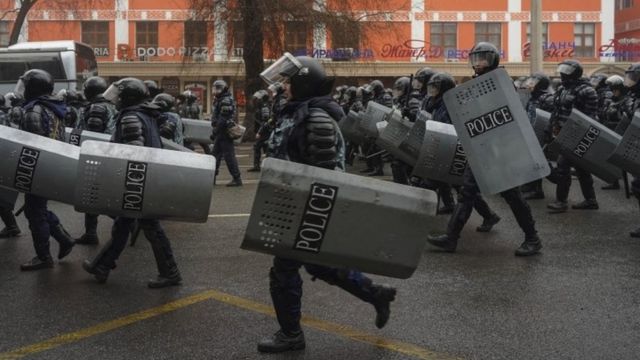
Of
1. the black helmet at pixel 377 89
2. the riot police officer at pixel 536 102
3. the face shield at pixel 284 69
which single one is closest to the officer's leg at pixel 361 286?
the face shield at pixel 284 69

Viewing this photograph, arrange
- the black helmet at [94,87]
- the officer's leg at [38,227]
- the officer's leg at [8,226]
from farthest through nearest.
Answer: the black helmet at [94,87]
the officer's leg at [8,226]
the officer's leg at [38,227]

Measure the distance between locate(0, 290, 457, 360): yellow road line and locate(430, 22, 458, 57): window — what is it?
129 ft

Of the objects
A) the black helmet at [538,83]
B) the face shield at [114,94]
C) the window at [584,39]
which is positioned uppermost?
the window at [584,39]

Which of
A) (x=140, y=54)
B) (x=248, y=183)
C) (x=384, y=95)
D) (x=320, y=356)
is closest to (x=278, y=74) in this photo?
(x=320, y=356)

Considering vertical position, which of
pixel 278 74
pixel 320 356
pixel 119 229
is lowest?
pixel 320 356

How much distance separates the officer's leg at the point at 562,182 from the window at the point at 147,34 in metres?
35.3

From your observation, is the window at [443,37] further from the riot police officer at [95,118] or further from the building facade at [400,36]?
the riot police officer at [95,118]

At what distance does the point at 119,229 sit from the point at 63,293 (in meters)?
0.63

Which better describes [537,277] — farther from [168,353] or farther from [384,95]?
[384,95]

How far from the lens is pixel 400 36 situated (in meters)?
41.5

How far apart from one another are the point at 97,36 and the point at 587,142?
37359 mm

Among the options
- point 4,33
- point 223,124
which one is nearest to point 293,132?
point 223,124

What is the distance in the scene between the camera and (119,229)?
5918 millimetres

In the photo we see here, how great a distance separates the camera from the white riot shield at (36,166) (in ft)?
19.3
